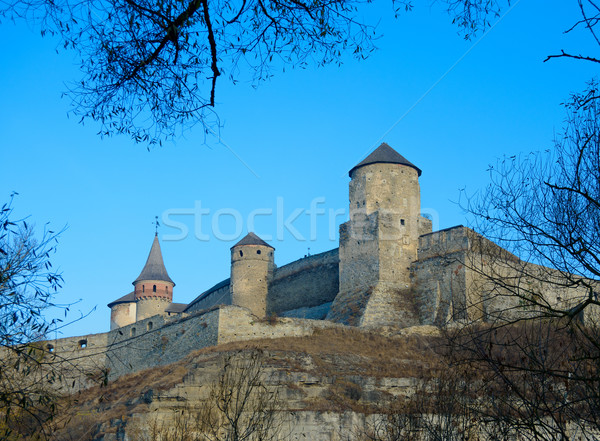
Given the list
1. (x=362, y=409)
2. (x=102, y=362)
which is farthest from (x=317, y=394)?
(x=102, y=362)

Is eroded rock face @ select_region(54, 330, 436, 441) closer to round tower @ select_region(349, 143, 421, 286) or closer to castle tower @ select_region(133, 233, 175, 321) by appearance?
round tower @ select_region(349, 143, 421, 286)

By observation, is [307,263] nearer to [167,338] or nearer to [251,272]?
[251,272]

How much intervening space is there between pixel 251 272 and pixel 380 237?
895 centimetres

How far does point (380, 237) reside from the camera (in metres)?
32.8

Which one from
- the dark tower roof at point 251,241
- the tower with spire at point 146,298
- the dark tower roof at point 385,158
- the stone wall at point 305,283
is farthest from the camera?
the tower with spire at point 146,298

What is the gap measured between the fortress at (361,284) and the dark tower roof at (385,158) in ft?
0.17

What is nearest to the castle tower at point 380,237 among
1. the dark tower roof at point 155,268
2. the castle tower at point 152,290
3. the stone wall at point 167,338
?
the stone wall at point 167,338

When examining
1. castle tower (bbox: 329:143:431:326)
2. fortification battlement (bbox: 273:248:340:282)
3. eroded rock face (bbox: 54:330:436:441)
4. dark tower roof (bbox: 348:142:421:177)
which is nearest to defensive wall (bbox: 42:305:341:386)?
eroded rock face (bbox: 54:330:436:441)

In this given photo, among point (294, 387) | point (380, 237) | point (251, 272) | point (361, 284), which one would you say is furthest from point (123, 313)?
point (294, 387)

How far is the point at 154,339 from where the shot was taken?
113 feet

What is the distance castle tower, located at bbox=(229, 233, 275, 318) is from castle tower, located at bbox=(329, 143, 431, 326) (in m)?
5.93

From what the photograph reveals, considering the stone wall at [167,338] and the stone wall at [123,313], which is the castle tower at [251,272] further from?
the stone wall at [123,313]

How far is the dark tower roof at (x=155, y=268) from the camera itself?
54156 mm

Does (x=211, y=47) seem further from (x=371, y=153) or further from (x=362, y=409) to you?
(x=371, y=153)
